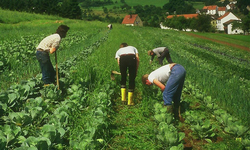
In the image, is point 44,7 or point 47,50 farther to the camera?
point 44,7

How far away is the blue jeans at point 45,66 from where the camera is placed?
17.3 feet

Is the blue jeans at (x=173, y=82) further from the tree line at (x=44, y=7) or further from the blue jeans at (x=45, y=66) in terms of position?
the tree line at (x=44, y=7)

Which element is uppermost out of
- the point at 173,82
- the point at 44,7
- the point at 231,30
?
the point at 44,7

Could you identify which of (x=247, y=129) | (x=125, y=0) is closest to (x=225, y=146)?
(x=247, y=129)

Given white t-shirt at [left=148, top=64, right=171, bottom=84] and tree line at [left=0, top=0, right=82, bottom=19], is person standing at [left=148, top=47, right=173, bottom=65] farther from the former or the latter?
tree line at [left=0, top=0, right=82, bottom=19]

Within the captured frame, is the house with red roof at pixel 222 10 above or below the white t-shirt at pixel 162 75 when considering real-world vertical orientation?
above

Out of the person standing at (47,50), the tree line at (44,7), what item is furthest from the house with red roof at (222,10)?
the person standing at (47,50)

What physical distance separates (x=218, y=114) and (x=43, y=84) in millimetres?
4231

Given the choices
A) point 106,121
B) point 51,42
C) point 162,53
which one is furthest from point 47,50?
point 162,53

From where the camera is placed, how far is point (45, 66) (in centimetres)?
532

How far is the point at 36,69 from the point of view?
6891mm

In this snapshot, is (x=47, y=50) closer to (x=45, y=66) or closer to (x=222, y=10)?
(x=45, y=66)

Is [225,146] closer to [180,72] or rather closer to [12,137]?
[180,72]

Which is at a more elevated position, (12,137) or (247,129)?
(12,137)
